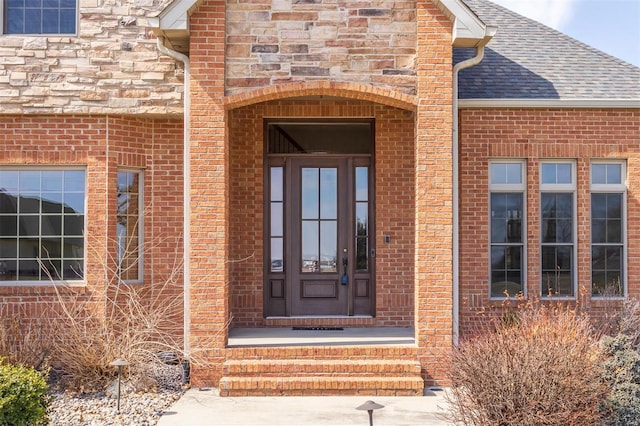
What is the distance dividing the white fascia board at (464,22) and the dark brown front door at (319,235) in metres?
2.88

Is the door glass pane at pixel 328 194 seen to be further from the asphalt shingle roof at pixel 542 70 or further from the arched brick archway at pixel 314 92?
the asphalt shingle roof at pixel 542 70

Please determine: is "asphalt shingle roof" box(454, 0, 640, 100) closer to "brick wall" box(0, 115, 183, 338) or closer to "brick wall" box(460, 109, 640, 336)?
"brick wall" box(460, 109, 640, 336)

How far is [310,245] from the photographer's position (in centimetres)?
1088

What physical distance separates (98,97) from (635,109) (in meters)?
8.17

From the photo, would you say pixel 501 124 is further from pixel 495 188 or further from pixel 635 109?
pixel 635 109

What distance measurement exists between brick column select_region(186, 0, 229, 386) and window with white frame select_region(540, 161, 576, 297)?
5044 millimetres

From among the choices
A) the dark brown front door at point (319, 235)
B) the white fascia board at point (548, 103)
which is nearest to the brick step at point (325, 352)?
the dark brown front door at point (319, 235)

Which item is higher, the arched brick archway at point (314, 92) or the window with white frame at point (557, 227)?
the arched brick archway at point (314, 92)

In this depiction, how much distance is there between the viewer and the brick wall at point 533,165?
33.5ft

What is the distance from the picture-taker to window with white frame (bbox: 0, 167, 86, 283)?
31.8ft

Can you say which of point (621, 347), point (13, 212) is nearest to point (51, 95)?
point (13, 212)

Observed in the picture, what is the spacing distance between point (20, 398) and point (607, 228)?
8.59m

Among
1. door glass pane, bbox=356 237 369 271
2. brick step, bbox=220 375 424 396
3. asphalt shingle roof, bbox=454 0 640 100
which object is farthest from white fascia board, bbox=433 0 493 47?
brick step, bbox=220 375 424 396

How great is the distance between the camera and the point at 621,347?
6609mm
